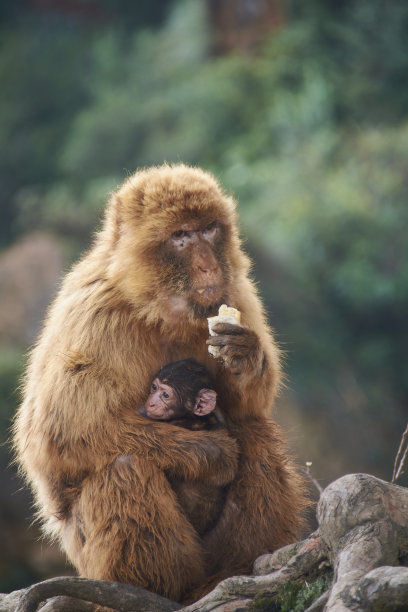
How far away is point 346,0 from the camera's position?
23.0 m

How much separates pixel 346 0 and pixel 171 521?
21546mm

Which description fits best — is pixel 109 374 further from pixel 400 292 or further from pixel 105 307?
pixel 400 292

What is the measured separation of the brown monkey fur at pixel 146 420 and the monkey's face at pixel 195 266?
2cm

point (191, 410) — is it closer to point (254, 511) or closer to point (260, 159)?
point (254, 511)

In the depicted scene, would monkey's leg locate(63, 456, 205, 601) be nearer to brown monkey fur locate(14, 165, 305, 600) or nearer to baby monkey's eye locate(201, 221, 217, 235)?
brown monkey fur locate(14, 165, 305, 600)

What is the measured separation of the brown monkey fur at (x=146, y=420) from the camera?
4.30 meters

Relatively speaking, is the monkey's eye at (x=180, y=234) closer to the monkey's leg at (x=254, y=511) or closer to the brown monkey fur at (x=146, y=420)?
the brown monkey fur at (x=146, y=420)

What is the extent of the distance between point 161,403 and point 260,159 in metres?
17.6

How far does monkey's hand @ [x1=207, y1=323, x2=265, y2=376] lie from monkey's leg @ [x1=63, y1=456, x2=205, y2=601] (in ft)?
2.38

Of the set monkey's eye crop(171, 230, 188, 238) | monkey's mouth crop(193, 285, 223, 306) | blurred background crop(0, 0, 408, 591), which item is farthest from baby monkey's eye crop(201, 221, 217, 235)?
blurred background crop(0, 0, 408, 591)

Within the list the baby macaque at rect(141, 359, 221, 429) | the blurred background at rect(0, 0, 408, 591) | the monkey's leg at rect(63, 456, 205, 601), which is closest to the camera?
the monkey's leg at rect(63, 456, 205, 601)

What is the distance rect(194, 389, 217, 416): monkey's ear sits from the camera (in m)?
4.67

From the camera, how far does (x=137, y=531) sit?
4258 millimetres

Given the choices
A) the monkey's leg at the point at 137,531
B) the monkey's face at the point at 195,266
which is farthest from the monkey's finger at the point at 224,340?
the monkey's leg at the point at 137,531
